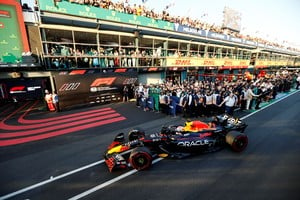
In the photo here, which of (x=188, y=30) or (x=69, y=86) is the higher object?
(x=188, y=30)

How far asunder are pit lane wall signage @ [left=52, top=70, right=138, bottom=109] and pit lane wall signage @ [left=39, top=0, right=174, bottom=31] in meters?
4.43

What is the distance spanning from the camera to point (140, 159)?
442 cm

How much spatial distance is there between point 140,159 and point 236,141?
3.23m

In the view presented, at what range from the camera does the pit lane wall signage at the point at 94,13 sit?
10890 millimetres

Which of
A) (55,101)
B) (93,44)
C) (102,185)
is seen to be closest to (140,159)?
(102,185)

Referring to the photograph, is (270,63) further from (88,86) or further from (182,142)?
(182,142)

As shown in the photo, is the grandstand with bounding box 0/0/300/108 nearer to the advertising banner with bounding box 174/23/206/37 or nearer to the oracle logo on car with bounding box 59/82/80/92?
the advertising banner with bounding box 174/23/206/37

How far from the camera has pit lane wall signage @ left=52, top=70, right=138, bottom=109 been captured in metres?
11.6

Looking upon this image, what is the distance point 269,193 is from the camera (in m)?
→ 3.51

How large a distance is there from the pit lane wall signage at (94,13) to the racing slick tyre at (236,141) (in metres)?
13.0

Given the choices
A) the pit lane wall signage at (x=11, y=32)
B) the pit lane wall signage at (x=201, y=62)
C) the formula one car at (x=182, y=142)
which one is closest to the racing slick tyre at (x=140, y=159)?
the formula one car at (x=182, y=142)

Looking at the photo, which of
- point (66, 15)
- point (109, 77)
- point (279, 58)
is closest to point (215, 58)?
point (109, 77)

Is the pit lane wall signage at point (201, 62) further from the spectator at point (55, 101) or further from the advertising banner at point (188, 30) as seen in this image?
the spectator at point (55, 101)

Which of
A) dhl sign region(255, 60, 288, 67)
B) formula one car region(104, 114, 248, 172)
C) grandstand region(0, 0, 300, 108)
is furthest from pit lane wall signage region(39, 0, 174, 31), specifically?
dhl sign region(255, 60, 288, 67)
